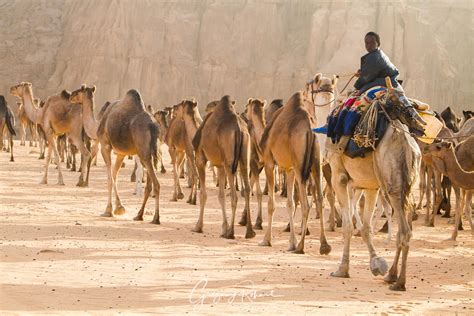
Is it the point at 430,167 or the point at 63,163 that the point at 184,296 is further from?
the point at 63,163

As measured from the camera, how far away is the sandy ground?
790cm

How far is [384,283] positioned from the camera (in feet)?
32.1

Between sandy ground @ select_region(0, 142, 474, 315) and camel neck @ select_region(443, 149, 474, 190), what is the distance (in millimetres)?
1077

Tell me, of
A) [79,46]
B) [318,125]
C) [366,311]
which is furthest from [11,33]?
[366,311]

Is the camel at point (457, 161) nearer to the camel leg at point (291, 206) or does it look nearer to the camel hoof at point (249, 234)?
the camel leg at point (291, 206)

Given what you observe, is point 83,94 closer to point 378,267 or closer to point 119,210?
point 119,210

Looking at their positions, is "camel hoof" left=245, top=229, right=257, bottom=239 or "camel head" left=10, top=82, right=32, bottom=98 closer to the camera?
"camel hoof" left=245, top=229, right=257, bottom=239

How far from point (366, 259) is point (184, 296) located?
4.57 meters

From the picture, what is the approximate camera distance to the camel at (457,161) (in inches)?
573

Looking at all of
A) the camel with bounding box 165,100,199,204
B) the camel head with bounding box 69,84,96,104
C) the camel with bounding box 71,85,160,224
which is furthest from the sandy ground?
the camel head with bounding box 69,84,96,104

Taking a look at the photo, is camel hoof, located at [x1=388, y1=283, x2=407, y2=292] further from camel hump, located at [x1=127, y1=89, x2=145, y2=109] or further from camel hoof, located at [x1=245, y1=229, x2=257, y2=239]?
camel hump, located at [x1=127, y1=89, x2=145, y2=109]

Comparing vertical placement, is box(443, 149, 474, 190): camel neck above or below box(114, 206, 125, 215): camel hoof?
above

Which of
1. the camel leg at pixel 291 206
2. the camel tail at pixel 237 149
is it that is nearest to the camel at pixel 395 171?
the camel leg at pixel 291 206

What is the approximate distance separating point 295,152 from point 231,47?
55.6 meters
